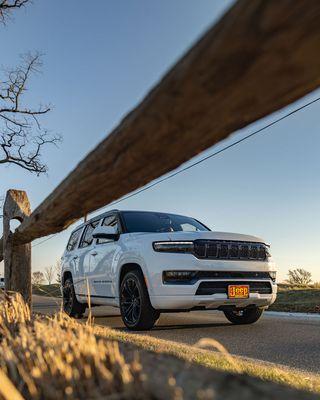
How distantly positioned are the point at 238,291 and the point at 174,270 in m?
0.98

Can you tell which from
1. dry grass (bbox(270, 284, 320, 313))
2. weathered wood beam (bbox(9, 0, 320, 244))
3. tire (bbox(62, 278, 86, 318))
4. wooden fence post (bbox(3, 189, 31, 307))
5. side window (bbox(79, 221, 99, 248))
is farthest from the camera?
dry grass (bbox(270, 284, 320, 313))

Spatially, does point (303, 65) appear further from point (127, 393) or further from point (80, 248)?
point (80, 248)

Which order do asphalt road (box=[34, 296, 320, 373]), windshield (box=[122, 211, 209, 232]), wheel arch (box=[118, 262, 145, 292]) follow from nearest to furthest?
asphalt road (box=[34, 296, 320, 373]) → wheel arch (box=[118, 262, 145, 292]) → windshield (box=[122, 211, 209, 232])

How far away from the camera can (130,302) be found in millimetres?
7145

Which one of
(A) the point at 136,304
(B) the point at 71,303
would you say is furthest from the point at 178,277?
(B) the point at 71,303

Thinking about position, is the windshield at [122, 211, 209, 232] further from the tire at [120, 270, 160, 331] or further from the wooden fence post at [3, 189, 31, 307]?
the wooden fence post at [3, 189, 31, 307]

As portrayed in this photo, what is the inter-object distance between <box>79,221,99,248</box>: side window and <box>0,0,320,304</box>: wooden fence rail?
24.3ft

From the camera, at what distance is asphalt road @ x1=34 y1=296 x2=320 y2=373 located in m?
4.99

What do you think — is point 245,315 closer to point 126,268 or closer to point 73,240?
point 126,268

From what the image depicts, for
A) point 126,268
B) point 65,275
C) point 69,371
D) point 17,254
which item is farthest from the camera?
point 65,275

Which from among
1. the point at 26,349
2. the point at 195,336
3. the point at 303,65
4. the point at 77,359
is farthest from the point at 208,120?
the point at 195,336

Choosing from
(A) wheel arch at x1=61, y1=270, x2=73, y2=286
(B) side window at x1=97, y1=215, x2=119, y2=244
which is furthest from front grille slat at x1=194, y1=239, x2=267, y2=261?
(A) wheel arch at x1=61, y1=270, x2=73, y2=286

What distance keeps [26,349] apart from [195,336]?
4.77 metres

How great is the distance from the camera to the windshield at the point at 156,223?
7820 mm
